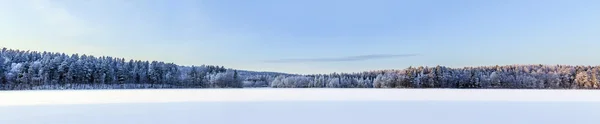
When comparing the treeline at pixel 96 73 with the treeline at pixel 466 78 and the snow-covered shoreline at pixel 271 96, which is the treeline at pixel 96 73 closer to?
the snow-covered shoreline at pixel 271 96

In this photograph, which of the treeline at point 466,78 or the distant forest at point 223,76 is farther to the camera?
the treeline at point 466,78

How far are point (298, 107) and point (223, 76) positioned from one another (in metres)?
4.95

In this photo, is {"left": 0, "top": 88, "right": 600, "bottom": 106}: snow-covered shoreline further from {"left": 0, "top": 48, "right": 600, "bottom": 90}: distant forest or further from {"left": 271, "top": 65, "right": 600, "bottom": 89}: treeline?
{"left": 271, "top": 65, "right": 600, "bottom": 89}: treeline

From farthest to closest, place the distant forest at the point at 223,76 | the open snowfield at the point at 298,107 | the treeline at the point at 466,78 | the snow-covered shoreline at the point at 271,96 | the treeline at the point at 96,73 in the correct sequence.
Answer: the treeline at the point at 466,78, the distant forest at the point at 223,76, the treeline at the point at 96,73, the snow-covered shoreline at the point at 271,96, the open snowfield at the point at 298,107

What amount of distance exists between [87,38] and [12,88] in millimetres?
1712

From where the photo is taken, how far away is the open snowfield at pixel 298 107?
4281mm

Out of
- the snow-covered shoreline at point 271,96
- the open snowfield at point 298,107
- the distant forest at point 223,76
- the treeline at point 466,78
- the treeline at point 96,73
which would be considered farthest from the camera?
the treeline at point 466,78

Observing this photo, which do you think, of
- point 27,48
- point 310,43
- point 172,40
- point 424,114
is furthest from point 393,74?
point 27,48

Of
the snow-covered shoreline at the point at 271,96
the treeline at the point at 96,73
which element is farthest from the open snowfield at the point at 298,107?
the treeline at the point at 96,73

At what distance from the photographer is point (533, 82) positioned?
9.77m

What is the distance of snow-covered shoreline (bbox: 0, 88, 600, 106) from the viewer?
7172mm

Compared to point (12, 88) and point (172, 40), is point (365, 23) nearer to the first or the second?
point (172, 40)

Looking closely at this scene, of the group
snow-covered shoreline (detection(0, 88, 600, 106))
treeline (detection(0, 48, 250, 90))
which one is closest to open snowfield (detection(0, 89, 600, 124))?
snow-covered shoreline (detection(0, 88, 600, 106))

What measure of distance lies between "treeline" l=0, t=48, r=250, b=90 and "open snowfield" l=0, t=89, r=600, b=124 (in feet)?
4.56
